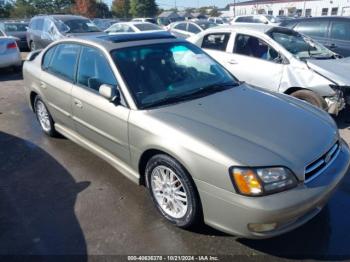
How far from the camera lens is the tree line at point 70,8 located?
50578mm

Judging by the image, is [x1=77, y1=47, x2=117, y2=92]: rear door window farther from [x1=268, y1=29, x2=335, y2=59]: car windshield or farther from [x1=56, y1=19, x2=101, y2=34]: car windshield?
[x1=56, y1=19, x2=101, y2=34]: car windshield

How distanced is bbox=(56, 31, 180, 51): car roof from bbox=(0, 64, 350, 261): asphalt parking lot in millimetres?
1506

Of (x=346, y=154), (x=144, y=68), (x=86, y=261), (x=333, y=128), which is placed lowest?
(x=86, y=261)

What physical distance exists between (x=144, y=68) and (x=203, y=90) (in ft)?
2.17

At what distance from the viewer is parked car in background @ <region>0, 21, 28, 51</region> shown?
15789 millimetres

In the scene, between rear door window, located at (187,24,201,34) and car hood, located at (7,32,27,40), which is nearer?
rear door window, located at (187,24,201,34)

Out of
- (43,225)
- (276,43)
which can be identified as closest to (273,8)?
(276,43)

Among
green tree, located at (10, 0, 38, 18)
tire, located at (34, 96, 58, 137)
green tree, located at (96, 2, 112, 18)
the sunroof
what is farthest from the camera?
green tree, located at (96, 2, 112, 18)

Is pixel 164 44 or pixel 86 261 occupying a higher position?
pixel 164 44

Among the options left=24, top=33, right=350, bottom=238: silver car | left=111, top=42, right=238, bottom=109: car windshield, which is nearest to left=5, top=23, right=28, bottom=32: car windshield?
left=24, top=33, right=350, bottom=238: silver car

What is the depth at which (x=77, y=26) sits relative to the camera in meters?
12.2

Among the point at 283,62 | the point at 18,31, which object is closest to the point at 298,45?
the point at 283,62

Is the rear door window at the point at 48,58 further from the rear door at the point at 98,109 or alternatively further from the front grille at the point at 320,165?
the front grille at the point at 320,165

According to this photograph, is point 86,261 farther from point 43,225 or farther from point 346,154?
point 346,154
